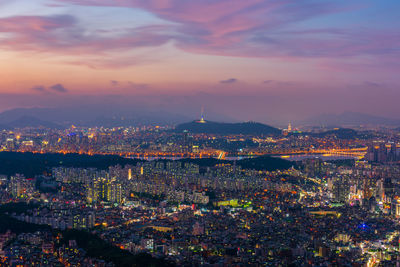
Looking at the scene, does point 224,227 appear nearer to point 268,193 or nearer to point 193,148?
point 268,193

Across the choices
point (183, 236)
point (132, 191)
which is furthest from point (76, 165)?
point (183, 236)

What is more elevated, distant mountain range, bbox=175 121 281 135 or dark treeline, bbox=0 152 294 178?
distant mountain range, bbox=175 121 281 135

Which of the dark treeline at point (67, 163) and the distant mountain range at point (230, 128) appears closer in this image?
the dark treeline at point (67, 163)

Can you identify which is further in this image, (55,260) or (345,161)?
(345,161)

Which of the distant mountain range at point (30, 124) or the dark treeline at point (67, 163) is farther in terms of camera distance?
the distant mountain range at point (30, 124)

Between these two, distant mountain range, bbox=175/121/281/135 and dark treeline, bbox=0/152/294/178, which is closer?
dark treeline, bbox=0/152/294/178

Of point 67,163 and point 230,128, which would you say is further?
point 230,128

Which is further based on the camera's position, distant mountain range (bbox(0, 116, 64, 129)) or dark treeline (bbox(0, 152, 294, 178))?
A: distant mountain range (bbox(0, 116, 64, 129))

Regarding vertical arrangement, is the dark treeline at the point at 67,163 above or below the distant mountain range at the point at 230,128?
below
